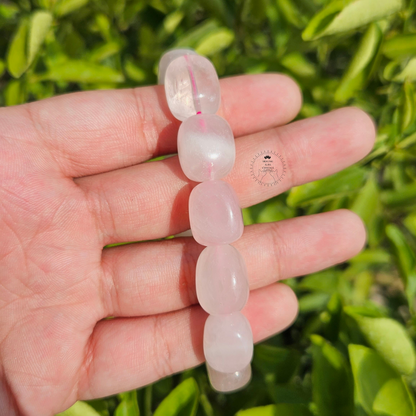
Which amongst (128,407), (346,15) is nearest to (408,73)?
(346,15)

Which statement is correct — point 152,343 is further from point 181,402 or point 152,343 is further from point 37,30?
point 37,30

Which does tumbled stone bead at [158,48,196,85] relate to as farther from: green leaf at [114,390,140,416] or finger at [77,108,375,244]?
green leaf at [114,390,140,416]

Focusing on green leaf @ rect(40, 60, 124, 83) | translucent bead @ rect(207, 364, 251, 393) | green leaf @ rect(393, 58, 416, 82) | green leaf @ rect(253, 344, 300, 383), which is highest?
green leaf @ rect(40, 60, 124, 83)

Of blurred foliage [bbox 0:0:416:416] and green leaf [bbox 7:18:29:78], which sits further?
green leaf [bbox 7:18:29:78]

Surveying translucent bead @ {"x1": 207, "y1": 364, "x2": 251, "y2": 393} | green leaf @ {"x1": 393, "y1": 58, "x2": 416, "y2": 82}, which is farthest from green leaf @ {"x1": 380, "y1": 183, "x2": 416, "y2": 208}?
translucent bead @ {"x1": 207, "y1": 364, "x2": 251, "y2": 393}

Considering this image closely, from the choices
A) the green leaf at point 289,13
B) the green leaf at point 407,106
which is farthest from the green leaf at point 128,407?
the green leaf at point 289,13

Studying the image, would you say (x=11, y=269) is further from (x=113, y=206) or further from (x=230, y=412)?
(x=230, y=412)

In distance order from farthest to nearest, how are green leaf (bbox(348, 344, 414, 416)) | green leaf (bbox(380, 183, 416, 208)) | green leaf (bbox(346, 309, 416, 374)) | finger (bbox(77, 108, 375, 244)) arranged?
green leaf (bbox(380, 183, 416, 208)), finger (bbox(77, 108, 375, 244)), green leaf (bbox(346, 309, 416, 374)), green leaf (bbox(348, 344, 414, 416))
